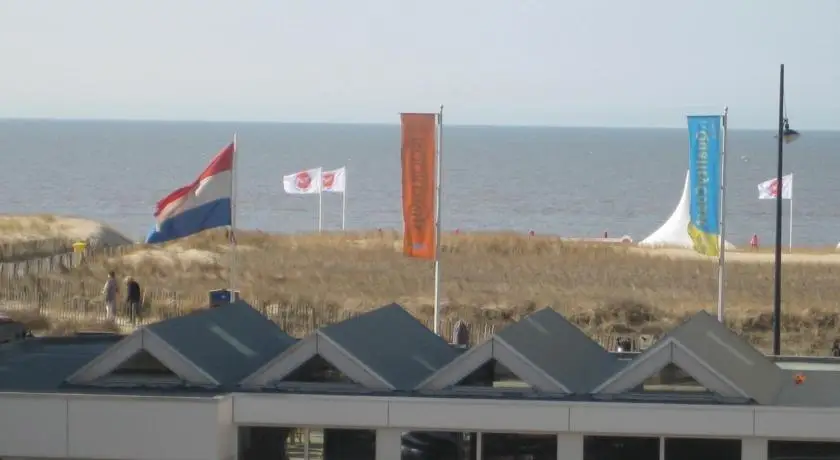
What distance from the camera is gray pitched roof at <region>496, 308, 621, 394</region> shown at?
16.6m

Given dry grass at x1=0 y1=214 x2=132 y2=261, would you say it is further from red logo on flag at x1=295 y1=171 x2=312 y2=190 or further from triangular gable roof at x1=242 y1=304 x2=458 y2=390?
triangular gable roof at x1=242 y1=304 x2=458 y2=390

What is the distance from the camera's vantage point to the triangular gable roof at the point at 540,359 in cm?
1617

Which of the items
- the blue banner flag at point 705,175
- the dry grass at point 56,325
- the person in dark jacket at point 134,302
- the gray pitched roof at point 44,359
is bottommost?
the dry grass at point 56,325

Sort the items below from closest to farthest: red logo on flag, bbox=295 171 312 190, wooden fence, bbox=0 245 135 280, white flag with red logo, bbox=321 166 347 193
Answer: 1. wooden fence, bbox=0 245 135 280
2. red logo on flag, bbox=295 171 312 190
3. white flag with red logo, bbox=321 166 347 193

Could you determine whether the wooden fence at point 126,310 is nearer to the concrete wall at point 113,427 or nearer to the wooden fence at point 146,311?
the wooden fence at point 146,311

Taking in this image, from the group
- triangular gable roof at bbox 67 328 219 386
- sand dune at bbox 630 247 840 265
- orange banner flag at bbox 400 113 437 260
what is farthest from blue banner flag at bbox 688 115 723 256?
sand dune at bbox 630 247 840 265

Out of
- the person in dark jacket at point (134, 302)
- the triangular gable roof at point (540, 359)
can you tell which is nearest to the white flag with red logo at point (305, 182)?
the person in dark jacket at point (134, 302)

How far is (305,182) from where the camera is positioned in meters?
63.6

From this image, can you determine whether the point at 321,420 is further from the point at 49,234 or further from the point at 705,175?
the point at 49,234

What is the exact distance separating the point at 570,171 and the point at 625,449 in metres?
172

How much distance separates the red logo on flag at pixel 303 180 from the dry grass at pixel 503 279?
125 inches

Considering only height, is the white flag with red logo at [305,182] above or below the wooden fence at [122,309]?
above

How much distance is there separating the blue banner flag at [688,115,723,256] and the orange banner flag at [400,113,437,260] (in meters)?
4.78

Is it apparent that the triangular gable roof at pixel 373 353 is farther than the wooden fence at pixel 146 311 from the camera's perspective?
No
